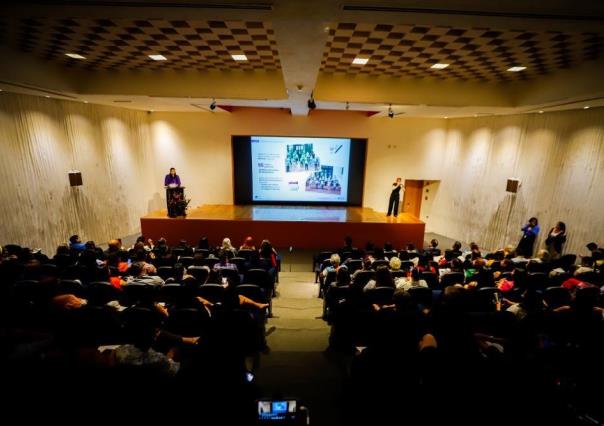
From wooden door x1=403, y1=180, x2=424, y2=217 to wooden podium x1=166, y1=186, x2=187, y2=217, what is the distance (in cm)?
840

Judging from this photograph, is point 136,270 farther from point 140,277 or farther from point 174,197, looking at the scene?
point 174,197

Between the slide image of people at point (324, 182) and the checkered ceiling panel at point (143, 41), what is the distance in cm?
526

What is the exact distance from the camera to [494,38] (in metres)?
4.32

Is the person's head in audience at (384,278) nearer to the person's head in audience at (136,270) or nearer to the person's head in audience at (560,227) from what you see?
the person's head in audience at (136,270)

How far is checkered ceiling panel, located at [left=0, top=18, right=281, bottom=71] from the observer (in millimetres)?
4141

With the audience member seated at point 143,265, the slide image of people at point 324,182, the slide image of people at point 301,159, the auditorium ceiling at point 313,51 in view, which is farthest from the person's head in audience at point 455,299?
the slide image of people at point 301,159

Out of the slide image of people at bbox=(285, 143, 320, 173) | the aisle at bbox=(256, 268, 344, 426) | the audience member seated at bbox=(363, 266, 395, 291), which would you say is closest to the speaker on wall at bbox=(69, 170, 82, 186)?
the slide image of people at bbox=(285, 143, 320, 173)

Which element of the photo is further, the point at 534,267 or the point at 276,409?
the point at 534,267

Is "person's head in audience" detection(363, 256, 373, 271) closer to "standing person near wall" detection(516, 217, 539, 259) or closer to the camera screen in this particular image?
the camera screen

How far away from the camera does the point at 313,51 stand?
4.14m

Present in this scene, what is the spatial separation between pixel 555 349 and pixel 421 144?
31.2ft

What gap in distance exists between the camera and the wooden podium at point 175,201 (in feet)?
28.2

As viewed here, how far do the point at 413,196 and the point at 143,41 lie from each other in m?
10.4

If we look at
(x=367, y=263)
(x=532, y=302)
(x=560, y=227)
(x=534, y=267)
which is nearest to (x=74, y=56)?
(x=367, y=263)
